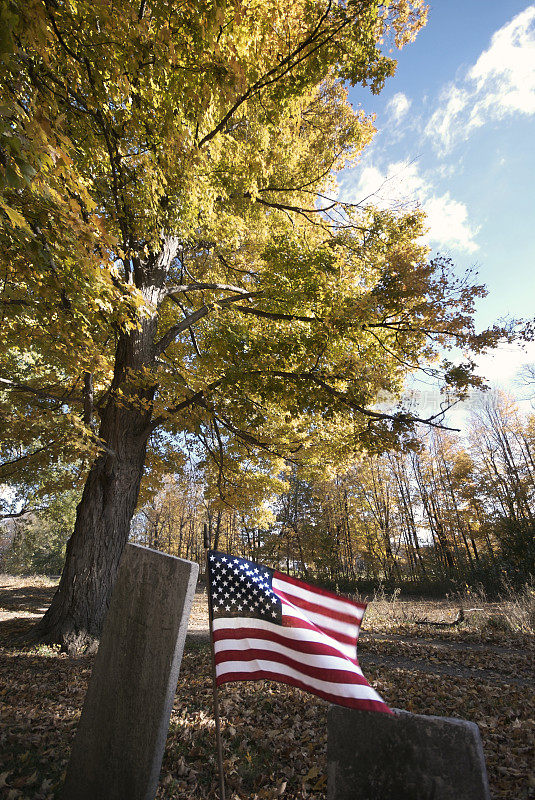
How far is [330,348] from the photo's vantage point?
7.75m

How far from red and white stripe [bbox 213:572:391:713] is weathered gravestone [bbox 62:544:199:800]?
41 centimetres

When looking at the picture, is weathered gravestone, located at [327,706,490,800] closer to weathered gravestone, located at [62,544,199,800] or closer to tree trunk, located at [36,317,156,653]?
weathered gravestone, located at [62,544,199,800]

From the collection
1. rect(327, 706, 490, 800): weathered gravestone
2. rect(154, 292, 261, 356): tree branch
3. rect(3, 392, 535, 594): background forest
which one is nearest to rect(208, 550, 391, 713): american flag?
rect(327, 706, 490, 800): weathered gravestone

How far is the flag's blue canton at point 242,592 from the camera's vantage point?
104 inches

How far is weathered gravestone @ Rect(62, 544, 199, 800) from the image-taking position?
2.52 metres

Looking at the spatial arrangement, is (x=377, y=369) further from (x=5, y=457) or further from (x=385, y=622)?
(x=5, y=457)

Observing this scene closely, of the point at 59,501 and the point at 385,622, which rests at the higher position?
the point at 59,501

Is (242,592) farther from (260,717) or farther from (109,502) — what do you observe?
(109,502)

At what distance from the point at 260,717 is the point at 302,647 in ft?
9.13

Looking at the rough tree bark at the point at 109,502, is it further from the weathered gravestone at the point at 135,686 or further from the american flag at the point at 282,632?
the american flag at the point at 282,632

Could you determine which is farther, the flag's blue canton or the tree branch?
the tree branch

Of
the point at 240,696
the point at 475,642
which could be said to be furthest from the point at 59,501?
the point at 475,642

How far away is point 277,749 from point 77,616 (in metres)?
4.73

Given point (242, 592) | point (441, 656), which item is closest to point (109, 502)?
point (242, 592)
